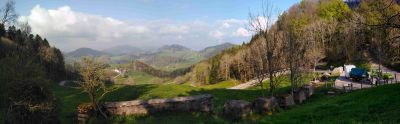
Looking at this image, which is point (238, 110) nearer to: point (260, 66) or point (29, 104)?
point (260, 66)

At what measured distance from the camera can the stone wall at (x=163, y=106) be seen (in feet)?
88.0

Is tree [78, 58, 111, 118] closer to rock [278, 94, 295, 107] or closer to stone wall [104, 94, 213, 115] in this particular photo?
stone wall [104, 94, 213, 115]

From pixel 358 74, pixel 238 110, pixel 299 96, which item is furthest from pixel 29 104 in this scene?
pixel 358 74

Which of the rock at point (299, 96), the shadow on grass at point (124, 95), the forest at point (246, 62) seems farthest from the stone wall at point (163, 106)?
the shadow on grass at point (124, 95)

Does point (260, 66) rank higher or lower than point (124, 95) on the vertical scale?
higher

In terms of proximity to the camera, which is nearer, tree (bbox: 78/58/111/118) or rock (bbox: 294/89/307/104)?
tree (bbox: 78/58/111/118)

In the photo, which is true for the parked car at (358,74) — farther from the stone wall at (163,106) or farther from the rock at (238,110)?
the rock at (238,110)

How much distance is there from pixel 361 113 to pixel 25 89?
21460 mm

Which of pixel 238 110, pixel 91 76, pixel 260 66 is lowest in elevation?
pixel 238 110

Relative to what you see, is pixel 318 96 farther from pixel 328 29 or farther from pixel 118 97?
pixel 328 29

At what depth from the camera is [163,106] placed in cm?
2688

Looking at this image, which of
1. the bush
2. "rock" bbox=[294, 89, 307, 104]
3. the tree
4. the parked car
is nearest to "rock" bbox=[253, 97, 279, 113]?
"rock" bbox=[294, 89, 307, 104]

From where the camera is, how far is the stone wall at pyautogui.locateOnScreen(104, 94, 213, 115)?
26.8m

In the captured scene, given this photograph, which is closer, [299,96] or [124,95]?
[299,96]
